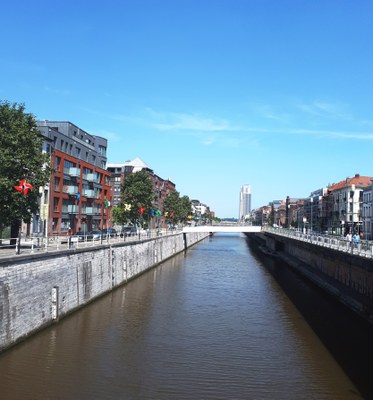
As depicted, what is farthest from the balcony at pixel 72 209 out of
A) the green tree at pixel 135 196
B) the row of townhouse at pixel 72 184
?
the green tree at pixel 135 196

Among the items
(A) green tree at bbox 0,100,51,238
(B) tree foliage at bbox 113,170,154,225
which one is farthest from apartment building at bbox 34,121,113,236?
(A) green tree at bbox 0,100,51,238

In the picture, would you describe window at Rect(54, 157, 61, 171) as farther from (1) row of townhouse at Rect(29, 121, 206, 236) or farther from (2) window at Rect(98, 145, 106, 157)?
(2) window at Rect(98, 145, 106, 157)

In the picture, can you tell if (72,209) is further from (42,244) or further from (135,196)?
(42,244)

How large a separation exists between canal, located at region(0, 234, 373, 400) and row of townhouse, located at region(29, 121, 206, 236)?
2786cm

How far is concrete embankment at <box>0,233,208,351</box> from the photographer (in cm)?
2305

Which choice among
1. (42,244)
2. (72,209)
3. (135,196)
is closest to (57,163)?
Result: (72,209)

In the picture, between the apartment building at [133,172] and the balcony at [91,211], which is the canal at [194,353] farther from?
the apartment building at [133,172]

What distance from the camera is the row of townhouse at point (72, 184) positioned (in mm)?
66688

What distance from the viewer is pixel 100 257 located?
1599 inches

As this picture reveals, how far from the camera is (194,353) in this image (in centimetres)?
2428

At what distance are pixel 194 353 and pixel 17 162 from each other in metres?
20.5

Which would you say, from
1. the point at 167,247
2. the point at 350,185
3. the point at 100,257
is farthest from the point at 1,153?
the point at 350,185

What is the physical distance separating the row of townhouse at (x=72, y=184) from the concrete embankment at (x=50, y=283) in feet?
53.4

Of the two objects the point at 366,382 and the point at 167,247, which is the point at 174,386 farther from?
the point at 167,247
